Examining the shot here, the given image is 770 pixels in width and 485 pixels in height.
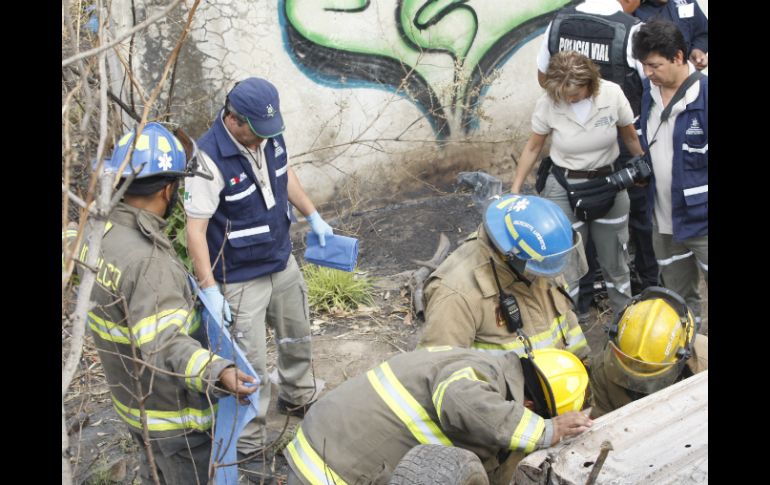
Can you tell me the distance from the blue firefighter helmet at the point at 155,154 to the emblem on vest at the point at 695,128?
107 inches

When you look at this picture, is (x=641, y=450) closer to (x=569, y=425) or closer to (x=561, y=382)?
(x=569, y=425)

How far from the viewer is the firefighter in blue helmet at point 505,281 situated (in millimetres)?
3350

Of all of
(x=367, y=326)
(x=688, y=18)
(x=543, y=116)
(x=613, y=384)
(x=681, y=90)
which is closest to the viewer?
(x=613, y=384)

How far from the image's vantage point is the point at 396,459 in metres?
2.83

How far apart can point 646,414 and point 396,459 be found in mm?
899

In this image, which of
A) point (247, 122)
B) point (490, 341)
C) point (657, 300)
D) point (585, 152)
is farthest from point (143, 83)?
point (657, 300)

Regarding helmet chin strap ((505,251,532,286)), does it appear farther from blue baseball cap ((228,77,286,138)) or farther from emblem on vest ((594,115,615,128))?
emblem on vest ((594,115,615,128))

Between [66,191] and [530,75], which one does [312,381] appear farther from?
[530,75]

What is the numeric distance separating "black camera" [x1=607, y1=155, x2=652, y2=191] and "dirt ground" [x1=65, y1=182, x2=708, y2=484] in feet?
3.60

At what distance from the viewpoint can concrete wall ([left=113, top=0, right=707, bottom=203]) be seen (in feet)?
20.0

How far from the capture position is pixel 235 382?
2.83 meters

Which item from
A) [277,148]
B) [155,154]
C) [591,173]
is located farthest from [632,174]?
[155,154]

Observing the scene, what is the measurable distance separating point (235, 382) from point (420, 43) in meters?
4.66

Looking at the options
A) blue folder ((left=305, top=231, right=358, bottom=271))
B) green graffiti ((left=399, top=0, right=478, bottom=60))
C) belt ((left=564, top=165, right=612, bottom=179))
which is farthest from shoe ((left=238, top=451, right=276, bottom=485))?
green graffiti ((left=399, top=0, right=478, bottom=60))
